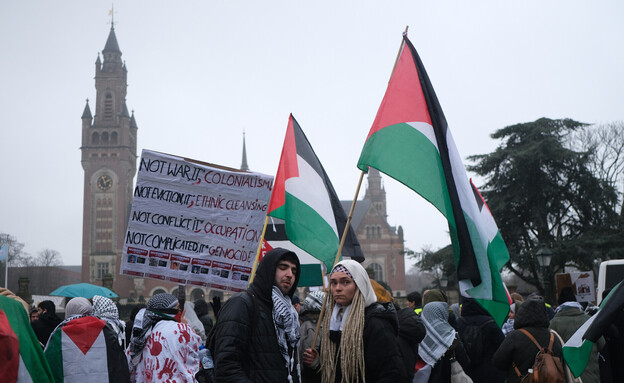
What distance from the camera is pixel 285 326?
3.85 metres

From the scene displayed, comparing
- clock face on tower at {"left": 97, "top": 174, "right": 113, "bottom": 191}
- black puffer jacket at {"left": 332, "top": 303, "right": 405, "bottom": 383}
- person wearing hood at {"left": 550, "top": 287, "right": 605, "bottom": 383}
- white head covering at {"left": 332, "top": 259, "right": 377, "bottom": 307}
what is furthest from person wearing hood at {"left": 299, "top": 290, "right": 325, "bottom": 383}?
clock face on tower at {"left": 97, "top": 174, "right": 113, "bottom": 191}

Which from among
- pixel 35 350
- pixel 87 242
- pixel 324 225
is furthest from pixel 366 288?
pixel 87 242

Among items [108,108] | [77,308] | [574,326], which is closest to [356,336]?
[77,308]

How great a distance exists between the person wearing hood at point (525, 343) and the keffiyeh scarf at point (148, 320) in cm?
285

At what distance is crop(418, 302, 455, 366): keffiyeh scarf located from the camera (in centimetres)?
565

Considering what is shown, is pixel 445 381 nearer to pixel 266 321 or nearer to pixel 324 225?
pixel 324 225

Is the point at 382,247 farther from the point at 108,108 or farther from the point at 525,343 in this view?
the point at 525,343

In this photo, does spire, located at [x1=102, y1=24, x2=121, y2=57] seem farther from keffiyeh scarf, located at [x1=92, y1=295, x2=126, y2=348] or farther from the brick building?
keffiyeh scarf, located at [x1=92, y1=295, x2=126, y2=348]

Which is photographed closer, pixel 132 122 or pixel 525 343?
pixel 525 343

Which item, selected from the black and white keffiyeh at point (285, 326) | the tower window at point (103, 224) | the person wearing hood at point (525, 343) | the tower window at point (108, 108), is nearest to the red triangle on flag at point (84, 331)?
the black and white keffiyeh at point (285, 326)

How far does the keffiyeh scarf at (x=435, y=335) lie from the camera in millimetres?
5652

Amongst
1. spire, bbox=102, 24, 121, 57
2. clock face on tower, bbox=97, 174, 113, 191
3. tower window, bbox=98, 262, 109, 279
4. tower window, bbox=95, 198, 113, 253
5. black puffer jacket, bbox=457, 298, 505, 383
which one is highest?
spire, bbox=102, 24, 121, 57

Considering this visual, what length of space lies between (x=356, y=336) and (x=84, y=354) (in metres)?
2.20

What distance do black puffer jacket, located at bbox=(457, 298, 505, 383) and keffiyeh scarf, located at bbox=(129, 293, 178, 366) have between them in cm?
311
